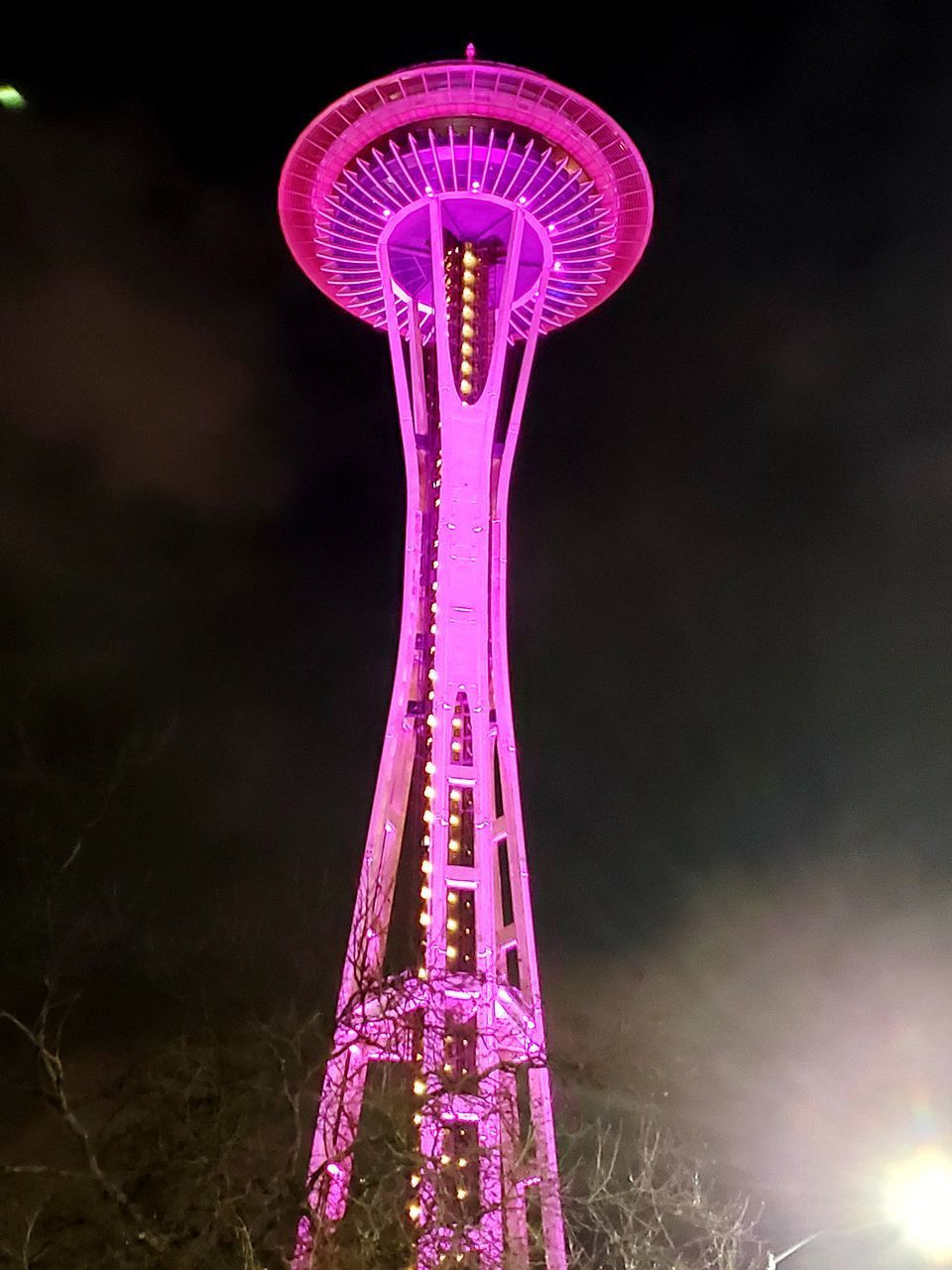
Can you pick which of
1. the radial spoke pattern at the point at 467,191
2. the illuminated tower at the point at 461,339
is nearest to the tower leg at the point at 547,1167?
the illuminated tower at the point at 461,339

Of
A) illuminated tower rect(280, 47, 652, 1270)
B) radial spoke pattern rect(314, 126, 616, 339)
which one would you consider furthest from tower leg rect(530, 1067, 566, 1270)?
radial spoke pattern rect(314, 126, 616, 339)

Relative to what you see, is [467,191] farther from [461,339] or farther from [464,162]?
[461,339]

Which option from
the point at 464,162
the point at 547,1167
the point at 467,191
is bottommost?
the point at 547,1167

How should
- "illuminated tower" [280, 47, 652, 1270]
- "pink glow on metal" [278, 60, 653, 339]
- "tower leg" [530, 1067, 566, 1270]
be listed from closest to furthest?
"tower leg" [530, 1067, 566, 1270] < "illuminated tower" [280, 47, 652, 1270] < "pink glow on metal" [278, 60, 653, 339]

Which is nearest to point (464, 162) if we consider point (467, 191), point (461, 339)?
point (467, 191)

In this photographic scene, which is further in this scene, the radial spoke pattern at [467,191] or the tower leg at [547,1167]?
the radial spoke pattern at [467,191]

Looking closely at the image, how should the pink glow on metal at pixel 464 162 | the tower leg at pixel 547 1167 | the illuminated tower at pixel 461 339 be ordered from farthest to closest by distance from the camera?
1. the pink glow on metal at pixel 464 162
2. the illuminated tower at pixel 461 339
3. the tower leg at pixel 547 1167

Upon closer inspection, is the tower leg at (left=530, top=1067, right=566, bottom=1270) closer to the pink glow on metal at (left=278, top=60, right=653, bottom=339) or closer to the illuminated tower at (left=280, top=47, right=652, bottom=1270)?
the illuminated tower at (left=280, top=47, right=652, bottom=1270)

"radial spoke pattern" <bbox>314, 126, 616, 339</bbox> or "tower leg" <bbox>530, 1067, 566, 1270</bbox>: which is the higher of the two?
"radial spoke pattern" <bbox>314, 126, 616, 339</bbox>

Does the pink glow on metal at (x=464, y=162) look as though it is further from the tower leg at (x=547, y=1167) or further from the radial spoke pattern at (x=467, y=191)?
the tower leg at (x=547, y=1167)
